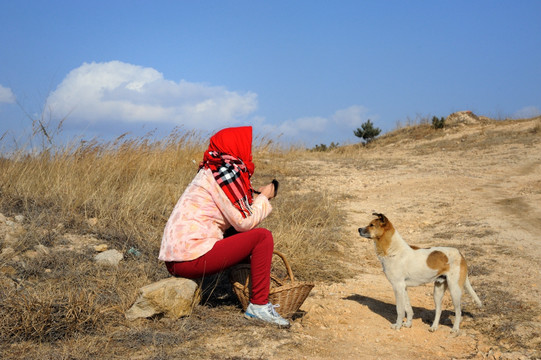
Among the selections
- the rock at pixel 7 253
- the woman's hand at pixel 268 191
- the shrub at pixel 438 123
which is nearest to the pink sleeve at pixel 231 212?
the woman's hand at pixel 268 191

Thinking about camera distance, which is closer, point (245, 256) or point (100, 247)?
point (245, 256)

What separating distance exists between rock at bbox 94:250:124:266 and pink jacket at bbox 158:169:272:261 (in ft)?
5.02

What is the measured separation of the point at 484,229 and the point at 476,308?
10.6 feet

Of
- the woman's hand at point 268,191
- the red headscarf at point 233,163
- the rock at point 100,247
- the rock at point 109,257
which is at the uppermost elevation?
the red headscarf at point 233,163

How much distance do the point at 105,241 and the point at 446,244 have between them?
4886 mm

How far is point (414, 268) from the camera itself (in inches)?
176

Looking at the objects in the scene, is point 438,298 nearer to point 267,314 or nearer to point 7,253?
point 267,314

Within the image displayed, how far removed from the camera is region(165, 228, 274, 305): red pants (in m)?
4.13

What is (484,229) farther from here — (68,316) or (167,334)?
(68,316)

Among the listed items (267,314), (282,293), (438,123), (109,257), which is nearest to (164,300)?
(267,314)

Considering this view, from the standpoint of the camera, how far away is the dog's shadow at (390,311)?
16.0 feet

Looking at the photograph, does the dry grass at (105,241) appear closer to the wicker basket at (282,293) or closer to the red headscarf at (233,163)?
the wicker basket at (282,293)

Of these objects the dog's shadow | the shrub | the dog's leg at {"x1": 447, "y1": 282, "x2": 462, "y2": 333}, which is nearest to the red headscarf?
the dog's shadow

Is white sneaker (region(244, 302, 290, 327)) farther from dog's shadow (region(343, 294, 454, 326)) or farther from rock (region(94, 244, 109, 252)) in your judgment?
rock (region(94, 244, 109, 252))
